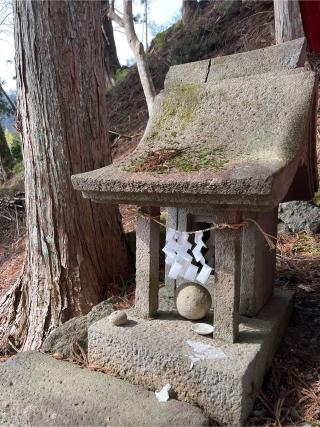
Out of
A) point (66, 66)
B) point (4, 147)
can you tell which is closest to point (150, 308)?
point (66, 66)

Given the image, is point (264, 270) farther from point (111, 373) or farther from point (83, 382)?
point (83, 382)

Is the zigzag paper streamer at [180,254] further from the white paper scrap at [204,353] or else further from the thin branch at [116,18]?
the thin branch at [116,18]

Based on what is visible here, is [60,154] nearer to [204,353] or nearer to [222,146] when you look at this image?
[222,146]

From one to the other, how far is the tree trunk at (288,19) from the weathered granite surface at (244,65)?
3439mm

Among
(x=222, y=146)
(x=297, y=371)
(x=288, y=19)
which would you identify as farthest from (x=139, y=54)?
(x=297, y=371)

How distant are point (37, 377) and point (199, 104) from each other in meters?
1.53

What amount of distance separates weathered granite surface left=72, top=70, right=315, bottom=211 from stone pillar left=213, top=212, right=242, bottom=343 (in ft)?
0.50

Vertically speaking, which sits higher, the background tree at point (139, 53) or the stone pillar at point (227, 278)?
the background tree at point (139, 53)

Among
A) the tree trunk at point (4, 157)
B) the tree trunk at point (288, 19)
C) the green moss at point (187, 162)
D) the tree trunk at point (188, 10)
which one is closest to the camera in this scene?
the green moss at point (187, 162)

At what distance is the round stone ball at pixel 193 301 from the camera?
180 centimetres

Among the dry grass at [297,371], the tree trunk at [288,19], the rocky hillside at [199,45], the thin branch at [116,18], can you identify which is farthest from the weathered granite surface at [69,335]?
the rocky hillside at [199,45]

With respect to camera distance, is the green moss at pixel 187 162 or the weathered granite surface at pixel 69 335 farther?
the weathered granite surface at pixel 69 335

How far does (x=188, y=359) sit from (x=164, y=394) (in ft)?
0.65

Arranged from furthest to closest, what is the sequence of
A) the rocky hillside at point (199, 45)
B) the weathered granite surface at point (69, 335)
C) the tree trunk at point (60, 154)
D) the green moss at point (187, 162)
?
the rocky hillside at point (199, 45)
the tree trunk at point (60, 154)
the weathered granite surface at point (69, 335)
the green moss at point (187, 162)
